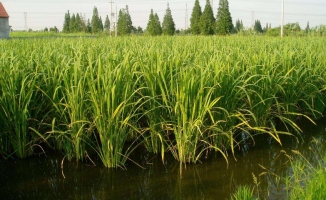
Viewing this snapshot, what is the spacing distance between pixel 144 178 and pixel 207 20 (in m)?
31.4

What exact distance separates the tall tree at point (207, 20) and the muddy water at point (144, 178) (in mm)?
30370

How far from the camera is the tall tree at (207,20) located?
108ft

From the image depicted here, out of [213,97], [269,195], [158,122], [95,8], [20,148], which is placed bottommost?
[269,195]

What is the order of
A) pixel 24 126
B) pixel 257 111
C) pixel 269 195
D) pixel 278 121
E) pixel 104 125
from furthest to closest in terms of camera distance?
pixel 278 121
pixel 257 111
pixel 24 126
pixel 104 125
pixel 269 195

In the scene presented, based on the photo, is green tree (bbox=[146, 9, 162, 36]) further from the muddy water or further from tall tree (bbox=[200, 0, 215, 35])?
the muddy water

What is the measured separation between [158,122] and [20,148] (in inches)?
55.4

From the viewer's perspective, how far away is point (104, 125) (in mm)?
3018

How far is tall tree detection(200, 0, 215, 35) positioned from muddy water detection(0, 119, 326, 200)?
30370 millimetres

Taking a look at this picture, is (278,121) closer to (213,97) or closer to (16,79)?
(213,97)

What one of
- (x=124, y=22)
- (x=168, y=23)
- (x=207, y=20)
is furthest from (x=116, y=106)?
(x=124, y=22)

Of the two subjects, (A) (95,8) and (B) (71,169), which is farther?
(A) (95,8)

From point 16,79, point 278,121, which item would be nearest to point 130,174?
point 16,79

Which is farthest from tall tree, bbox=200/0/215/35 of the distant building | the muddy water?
the muddy water

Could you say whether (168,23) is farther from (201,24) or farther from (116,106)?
(116,106)
